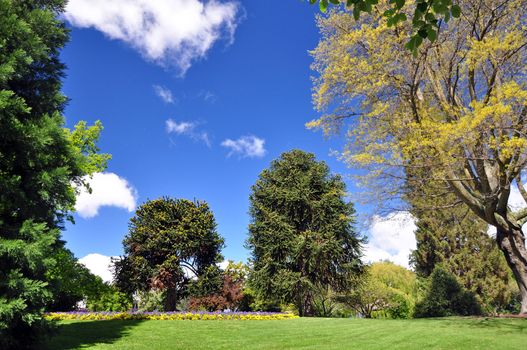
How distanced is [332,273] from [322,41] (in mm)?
15383

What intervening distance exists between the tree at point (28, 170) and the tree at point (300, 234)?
15.0 m

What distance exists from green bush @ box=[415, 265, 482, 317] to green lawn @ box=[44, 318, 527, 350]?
8.61m

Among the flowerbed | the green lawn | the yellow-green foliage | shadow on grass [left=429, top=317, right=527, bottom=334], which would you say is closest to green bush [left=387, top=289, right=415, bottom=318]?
the flowerbed

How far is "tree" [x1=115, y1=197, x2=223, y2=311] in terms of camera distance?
22.4 m

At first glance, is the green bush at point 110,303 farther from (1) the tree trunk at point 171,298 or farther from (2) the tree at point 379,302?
(2) the tree at point 379,302

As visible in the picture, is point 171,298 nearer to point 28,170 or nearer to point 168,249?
point 168,249

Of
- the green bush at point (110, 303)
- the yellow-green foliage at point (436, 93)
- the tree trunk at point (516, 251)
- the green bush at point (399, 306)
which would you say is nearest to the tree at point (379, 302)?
the green bush at point (399, 306)

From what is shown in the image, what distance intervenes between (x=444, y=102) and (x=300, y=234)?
13704 mm

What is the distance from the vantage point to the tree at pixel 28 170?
7082 mm

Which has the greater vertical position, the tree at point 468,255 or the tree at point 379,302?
the tree at point 468,255

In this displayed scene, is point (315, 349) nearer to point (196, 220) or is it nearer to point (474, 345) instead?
point (474, 345)

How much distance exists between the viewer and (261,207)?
24.2 m

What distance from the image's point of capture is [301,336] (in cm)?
1062

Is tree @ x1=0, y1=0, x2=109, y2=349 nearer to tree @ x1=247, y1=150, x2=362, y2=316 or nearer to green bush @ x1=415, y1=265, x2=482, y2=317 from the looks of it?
tree @ x1=247, y1=150, x2=362, y2=316
